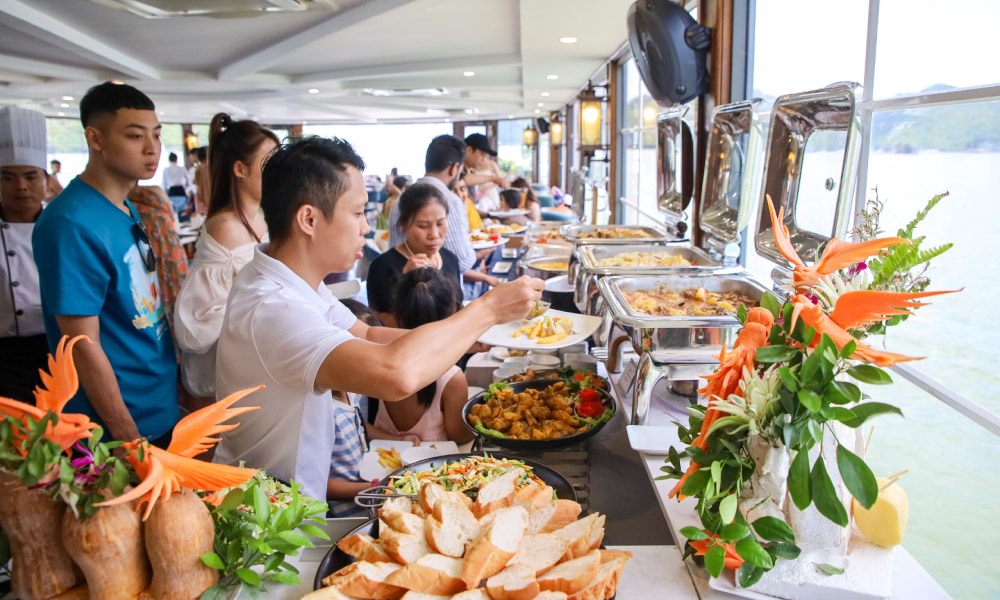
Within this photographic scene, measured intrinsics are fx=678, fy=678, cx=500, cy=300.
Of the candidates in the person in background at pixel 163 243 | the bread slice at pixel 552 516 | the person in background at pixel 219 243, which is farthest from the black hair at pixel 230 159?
the bread slice at pixel 552 516

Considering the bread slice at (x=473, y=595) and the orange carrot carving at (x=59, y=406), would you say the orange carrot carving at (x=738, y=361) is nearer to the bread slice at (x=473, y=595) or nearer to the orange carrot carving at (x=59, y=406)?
the bread slice at (x=473, y=595)

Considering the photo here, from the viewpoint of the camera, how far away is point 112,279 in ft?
5.00

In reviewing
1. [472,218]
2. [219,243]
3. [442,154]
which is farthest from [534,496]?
[472,218]

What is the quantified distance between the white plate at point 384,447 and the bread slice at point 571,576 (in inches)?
24.6

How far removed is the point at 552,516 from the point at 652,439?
33cm

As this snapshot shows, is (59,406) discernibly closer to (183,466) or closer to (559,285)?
(183,466)

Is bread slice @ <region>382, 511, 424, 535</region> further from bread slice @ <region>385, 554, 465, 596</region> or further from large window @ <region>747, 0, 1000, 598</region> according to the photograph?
large window @ <region>747, 0, 1000, 598</region>

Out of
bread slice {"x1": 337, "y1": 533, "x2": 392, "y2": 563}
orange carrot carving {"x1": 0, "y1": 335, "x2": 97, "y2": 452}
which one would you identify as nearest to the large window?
bread slice {"x1": 337, "y1": 533, "x2": 392, "y2": 563}

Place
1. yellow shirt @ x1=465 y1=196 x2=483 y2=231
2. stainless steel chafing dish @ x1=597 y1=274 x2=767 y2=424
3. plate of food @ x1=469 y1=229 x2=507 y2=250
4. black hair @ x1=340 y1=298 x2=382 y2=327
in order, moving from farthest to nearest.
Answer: yellow shirt @ x1=465 y1=196 x2=483 y2=231
plate of food @ x1=469 y1=229 x2=507 y2=250
black hair @ x1=340 y1=298 x2=382 y2=327
stainless steel chafing dish @ x1=597 y1=274 x2=767 y2=424

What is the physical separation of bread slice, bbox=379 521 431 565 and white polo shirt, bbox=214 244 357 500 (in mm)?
347

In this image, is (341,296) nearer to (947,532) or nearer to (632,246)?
(632,246)

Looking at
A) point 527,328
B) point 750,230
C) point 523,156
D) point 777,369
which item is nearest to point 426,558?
point 777,369

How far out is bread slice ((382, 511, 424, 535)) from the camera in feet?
2.71

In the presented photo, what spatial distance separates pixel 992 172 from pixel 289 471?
1309 mm
